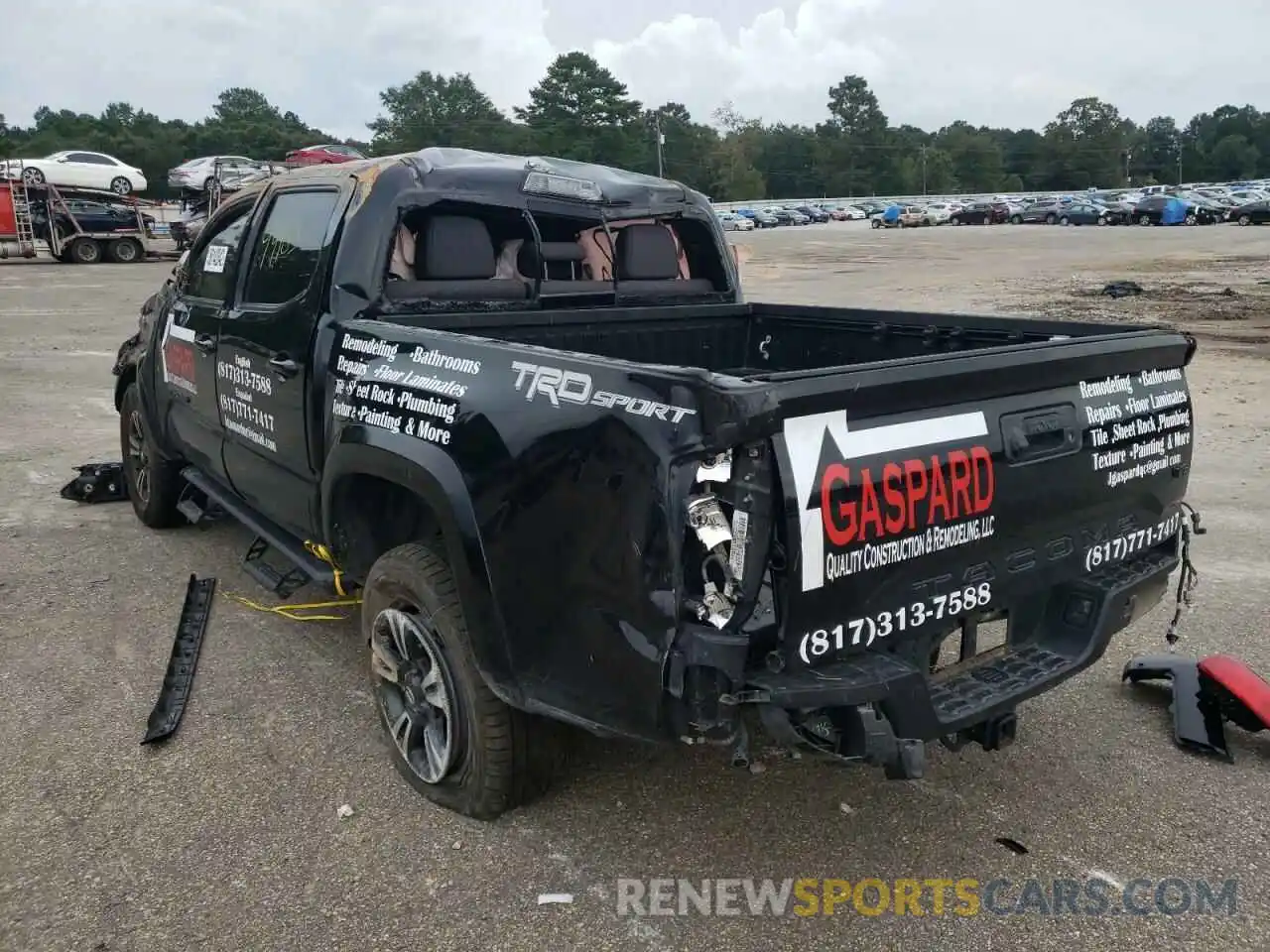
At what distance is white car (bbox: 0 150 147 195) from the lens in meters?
30.0

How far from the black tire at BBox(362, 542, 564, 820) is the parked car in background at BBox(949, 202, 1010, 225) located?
68.9m

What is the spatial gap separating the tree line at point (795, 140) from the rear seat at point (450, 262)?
292 feet

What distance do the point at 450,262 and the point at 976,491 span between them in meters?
2.28

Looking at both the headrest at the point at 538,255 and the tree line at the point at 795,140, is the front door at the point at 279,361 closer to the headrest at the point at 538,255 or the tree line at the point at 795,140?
the headrest at the point at 538,255

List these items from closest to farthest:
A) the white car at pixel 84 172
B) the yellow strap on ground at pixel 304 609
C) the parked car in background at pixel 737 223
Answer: the yellow strap on ground at pixel 304 609 < the white car at pixel 84 172 < the parked car in background at pixel 737 223

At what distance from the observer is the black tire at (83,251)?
96.0 ft

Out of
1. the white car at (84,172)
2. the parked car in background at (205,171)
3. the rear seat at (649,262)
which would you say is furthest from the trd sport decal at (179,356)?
the white car at (84,172)

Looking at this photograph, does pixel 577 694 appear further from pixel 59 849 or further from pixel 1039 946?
pixel 59 849

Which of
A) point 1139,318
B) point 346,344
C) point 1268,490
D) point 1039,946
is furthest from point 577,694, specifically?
point 1139,318

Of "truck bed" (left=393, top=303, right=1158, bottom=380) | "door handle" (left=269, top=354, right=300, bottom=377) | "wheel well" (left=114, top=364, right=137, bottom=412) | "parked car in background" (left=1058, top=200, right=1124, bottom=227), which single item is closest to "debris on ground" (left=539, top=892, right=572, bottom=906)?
"truck bed" (left=393, top=303, right=1158, bottom=380)

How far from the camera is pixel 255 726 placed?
375 cm

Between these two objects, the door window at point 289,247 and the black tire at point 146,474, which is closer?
the door window at point 289,247

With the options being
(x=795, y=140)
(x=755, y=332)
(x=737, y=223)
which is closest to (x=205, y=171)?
(x=755, y=332)

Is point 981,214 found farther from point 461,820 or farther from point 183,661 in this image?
point 461,820
